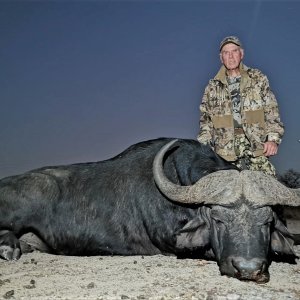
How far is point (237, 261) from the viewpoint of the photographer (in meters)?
3.80

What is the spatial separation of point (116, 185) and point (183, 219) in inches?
41.9

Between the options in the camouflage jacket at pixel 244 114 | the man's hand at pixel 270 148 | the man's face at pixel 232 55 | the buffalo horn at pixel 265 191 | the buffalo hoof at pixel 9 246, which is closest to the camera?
the buffalo horn at pixel 265 191

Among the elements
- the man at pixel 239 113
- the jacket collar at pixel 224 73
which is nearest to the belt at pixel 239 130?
the man at pixel 239 113

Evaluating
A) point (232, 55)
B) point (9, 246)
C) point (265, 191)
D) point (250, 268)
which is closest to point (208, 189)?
point (265, 191)

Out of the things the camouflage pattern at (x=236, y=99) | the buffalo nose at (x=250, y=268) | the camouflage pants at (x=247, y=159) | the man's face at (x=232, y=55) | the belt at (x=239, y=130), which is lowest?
the buffalo nose at (x=250, y=268)

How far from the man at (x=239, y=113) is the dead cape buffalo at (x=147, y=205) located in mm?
1461

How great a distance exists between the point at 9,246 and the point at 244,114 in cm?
396

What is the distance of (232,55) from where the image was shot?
6.97 meters

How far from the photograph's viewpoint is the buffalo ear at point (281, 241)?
14.5 feet

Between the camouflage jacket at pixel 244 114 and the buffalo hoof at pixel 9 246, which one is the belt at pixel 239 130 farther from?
the buffalo hoof at pixel 9 246

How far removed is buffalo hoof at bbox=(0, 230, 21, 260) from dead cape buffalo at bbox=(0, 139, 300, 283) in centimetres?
1

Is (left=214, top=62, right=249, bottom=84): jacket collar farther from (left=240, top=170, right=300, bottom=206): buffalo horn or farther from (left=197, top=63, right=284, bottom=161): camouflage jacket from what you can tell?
(left=240, top=170, right=300, bottom=206): buffalo horn

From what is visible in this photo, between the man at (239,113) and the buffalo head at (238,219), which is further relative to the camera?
the man at (239,113)

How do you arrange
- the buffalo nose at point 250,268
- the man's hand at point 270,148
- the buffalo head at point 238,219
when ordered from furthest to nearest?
1. the man's hand at point 270,148
2. the buffalo head at point 238,219
3. the buffalo nose at point 250,268
